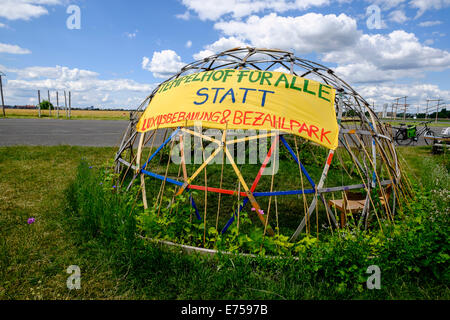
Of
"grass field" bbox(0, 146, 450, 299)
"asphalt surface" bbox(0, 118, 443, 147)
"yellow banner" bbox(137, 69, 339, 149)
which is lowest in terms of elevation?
"grass field" bbox(0, 146, 450, 299)

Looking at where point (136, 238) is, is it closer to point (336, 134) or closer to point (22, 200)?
point (336, 134)

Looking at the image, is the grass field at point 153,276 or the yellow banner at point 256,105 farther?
the yellow banner at point 256,105

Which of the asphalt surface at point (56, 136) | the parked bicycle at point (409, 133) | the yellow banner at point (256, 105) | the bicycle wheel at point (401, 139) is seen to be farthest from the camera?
the bicycle wheel at point (401, 139)


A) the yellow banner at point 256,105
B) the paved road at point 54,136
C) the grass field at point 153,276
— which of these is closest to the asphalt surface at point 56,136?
the paved road at point 54,136

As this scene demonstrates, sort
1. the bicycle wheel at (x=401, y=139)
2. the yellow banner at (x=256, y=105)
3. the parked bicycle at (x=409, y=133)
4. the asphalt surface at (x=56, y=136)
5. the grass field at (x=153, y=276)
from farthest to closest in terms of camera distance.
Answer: the bicycle wheel at (x=401, y=139) → the parked bicycle at (x=409, y=133) → the asphalt surface at (x=56, y=136) → the yellow banner at (x=256, y=105) → the grass field at (x=153, y=276)

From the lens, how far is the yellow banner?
4.06 metres

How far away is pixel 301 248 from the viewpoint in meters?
3.57

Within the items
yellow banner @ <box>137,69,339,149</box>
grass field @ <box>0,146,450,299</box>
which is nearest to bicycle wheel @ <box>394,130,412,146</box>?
yellow banner @ <box>137,69,339,149</box>

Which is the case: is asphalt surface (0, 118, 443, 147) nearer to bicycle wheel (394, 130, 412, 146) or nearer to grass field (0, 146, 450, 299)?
bicycle wheel (394, 130, 412, 146)

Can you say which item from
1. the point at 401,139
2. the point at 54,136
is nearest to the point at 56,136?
the point at 54,136

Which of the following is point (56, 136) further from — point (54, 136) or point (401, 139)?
point (401, 139)

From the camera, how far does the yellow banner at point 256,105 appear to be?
4.06 metres

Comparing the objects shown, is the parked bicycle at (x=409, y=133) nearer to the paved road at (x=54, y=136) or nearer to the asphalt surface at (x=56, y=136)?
the asphalt surface at (x=56, y=136)
